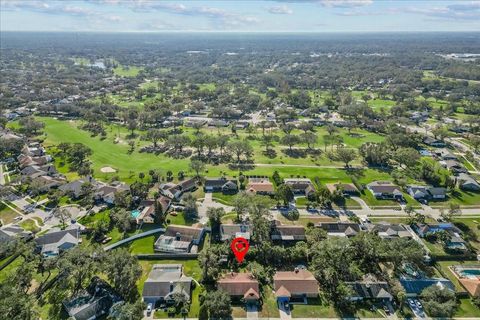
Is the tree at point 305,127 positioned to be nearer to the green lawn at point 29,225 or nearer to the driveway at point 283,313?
the driveway at point 283,313

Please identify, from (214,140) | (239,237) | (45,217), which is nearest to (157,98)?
(214,140)

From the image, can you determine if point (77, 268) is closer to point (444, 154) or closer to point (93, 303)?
point (93, 303)

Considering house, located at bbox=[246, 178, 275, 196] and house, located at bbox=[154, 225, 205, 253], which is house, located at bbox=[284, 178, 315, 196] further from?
house, located at bbox=[154, 225, 205, 253]

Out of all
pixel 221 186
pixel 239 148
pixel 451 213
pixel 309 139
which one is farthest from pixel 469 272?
pixel 239 148

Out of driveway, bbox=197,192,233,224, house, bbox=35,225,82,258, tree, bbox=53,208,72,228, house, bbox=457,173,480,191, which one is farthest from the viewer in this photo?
house, bbox=457,173,480,191

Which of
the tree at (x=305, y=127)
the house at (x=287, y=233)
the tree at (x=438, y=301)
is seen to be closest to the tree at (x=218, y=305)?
the house at (x=287, y=233)

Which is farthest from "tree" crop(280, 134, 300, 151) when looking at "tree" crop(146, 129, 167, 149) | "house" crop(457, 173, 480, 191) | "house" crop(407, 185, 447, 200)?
"house" crop(457, 173, 480, 191)
